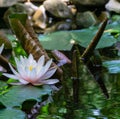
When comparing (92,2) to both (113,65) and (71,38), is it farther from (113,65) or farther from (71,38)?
(113,65)

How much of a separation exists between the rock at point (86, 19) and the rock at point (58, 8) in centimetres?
49

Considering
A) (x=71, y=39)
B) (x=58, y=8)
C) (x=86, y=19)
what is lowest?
(x=86, y=19)

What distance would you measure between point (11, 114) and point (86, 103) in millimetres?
253

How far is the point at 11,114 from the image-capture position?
42.0 inches

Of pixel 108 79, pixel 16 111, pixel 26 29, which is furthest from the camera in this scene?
pixel 26 29

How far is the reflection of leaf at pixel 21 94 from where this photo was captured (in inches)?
45.9

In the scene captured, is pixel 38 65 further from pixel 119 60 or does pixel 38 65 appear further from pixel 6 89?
pixel 119 60

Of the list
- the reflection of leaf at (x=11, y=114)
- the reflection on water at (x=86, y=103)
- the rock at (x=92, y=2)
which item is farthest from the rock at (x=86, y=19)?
the reflection of leaf at (x=11, y=114)

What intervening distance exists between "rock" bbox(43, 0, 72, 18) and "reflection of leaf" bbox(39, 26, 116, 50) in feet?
14.6

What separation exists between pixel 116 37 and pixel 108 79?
0.86 meters

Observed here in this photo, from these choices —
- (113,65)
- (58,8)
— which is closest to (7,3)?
(58,8)

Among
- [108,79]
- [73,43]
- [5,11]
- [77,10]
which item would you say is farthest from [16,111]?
[5,11]

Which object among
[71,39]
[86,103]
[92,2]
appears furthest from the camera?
[92,2]

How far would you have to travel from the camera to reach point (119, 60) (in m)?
1.79
